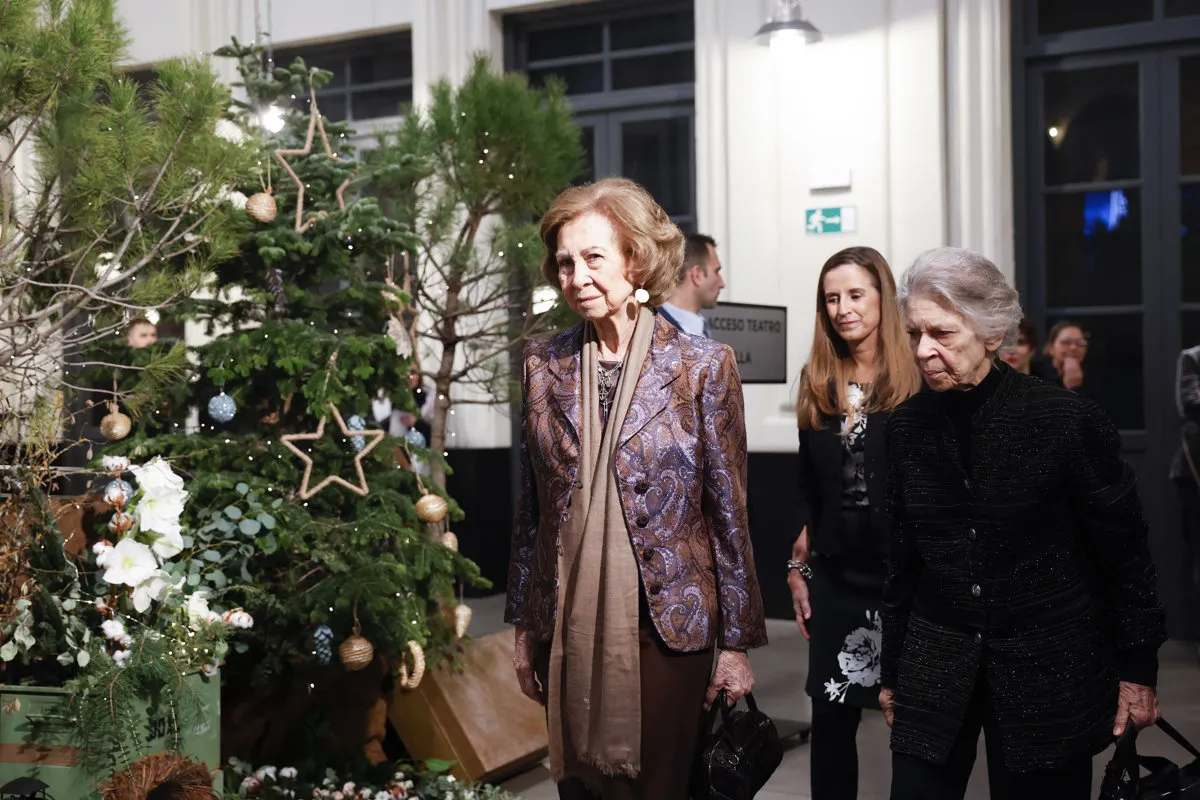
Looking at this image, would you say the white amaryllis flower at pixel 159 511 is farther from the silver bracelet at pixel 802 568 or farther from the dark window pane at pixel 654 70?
the dark window pane at pixel 654 70

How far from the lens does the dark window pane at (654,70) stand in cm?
791

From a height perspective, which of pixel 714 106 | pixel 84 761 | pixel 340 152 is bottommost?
pixel 84 761

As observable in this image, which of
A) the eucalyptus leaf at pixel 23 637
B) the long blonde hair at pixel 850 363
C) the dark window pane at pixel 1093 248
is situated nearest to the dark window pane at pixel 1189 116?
the dark window pane at pixel 1093 248

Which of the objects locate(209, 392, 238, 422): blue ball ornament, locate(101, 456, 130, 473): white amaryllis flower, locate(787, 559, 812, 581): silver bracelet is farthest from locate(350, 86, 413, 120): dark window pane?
locate(787, 559, 812, 581): silver bracelet

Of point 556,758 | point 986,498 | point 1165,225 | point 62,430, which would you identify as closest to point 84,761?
point 62,430

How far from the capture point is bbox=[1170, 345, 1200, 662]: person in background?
630 centimetres

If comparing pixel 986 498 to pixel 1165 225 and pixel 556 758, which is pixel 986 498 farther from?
pixel 1165 225

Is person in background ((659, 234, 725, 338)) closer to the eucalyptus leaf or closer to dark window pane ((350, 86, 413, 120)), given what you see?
the eucalyptus leaf

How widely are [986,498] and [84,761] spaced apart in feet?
6.75

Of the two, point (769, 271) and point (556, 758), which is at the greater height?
point (769, 271)

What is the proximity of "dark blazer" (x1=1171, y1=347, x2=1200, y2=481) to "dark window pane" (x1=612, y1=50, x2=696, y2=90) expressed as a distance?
3.08 m

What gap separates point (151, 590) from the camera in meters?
3.39

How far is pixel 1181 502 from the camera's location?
21.4 ft

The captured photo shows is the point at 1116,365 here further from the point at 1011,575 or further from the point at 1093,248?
the point at 1011,575
